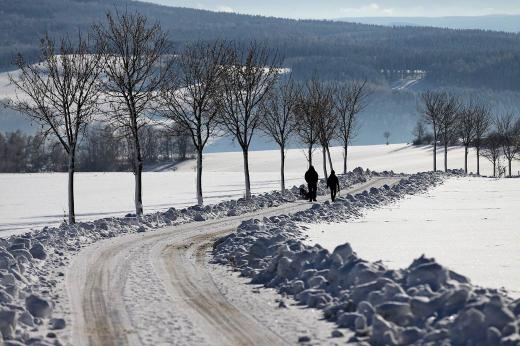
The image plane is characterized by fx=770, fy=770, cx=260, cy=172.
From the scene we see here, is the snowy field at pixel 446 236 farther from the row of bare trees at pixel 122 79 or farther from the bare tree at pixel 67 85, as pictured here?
the bare tree at pixel 67 85

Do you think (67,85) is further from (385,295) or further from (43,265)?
(385,295)

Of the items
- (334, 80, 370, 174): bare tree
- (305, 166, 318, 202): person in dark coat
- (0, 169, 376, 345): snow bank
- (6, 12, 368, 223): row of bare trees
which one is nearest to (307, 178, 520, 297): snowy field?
(305, 166, 318, 202): person in dark coat

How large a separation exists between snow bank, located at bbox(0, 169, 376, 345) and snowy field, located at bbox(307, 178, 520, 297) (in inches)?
224

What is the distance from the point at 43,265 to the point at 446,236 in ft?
31.3

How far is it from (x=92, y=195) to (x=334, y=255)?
4897 cm

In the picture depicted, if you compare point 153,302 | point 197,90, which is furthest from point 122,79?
point 153,302

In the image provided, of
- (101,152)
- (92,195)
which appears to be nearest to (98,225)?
(92,195)

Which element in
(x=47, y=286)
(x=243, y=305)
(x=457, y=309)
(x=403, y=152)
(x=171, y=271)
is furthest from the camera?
(x=403, y=152)

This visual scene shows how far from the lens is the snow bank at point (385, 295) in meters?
8.09

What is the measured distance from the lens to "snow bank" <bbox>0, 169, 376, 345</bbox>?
9633mm

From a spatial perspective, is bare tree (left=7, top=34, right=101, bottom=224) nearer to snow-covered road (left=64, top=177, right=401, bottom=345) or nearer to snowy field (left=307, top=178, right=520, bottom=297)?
snowy field (left=307, top=178, right=520, bottom=297)

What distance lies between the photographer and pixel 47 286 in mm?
12977

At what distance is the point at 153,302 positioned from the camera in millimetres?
11453

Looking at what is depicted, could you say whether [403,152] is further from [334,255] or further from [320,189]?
[334,255]
